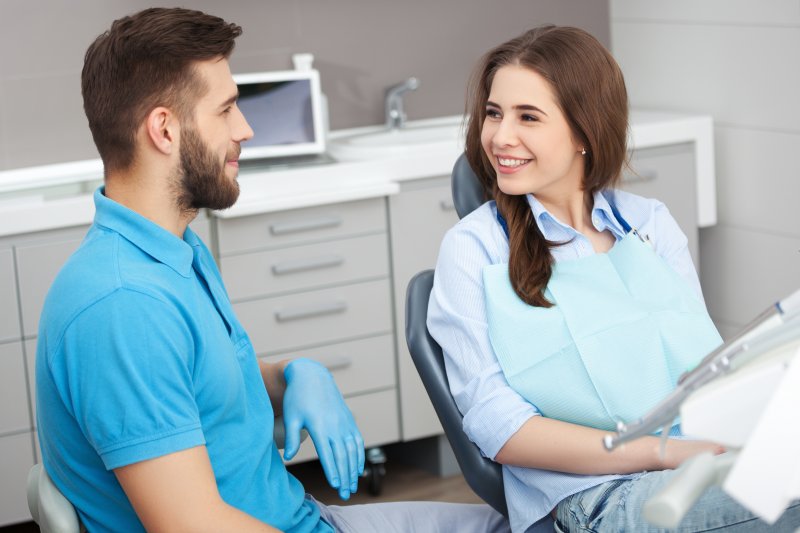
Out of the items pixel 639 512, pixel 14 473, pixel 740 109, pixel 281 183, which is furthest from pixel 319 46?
pixel 639 512

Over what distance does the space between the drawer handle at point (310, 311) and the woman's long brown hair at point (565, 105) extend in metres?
1.25

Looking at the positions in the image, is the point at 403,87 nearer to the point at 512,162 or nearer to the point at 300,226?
the point at 300,226

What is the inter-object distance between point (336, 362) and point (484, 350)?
4.89ft

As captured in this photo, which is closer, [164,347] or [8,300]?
[164,347]

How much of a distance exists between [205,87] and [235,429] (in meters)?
0.45

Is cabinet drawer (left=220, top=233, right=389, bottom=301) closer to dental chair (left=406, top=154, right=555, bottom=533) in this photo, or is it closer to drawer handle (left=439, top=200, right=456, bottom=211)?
drawer handle (left=439, top=200, right=456, bottom=211)

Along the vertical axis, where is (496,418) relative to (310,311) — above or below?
above

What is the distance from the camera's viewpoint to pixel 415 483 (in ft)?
11.1

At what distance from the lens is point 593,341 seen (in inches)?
66.9

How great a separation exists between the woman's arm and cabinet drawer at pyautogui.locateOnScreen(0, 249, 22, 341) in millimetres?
1614

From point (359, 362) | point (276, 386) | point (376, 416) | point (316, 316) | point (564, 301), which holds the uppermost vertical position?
point (564, 301)

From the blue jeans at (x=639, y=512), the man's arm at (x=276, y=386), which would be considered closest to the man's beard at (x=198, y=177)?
the man's arm at (x=276, y=386)

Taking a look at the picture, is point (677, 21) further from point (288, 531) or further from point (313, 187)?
point (288, 531)

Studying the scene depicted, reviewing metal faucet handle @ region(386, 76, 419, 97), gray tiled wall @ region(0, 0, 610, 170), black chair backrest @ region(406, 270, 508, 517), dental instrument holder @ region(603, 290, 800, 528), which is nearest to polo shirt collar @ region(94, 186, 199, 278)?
black chair backrest @ region(406, 270, 508, 517)
